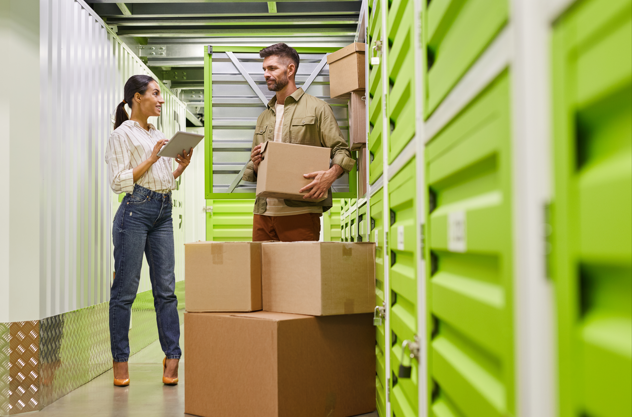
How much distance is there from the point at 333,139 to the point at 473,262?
229cm

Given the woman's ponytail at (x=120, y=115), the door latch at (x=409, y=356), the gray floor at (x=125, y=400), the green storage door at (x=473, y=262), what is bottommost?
the gray floor at (x=125, y=400)

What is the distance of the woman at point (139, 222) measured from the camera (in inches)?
113

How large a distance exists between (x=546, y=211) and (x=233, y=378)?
1.99m

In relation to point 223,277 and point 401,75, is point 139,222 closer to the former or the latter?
point 223,277

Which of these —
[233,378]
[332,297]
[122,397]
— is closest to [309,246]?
[332,297]

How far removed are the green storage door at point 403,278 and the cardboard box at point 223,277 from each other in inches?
33.0

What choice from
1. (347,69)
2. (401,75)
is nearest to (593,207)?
(401,75)

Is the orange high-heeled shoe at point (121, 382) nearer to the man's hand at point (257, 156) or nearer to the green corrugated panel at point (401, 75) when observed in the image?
the man's hand at point (257, 156)

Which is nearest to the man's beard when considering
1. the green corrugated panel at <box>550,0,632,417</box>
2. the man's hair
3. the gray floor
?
the man's hair

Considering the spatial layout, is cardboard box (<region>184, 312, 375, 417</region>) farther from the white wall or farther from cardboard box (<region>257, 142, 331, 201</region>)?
the white wall

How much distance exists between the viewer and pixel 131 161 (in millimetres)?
2973

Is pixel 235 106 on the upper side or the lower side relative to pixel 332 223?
upper

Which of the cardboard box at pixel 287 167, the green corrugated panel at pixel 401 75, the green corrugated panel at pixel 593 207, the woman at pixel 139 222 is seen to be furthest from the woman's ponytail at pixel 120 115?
the green corrugated panel at pixel 593 207

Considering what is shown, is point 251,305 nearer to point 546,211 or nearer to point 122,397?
point 122,397
